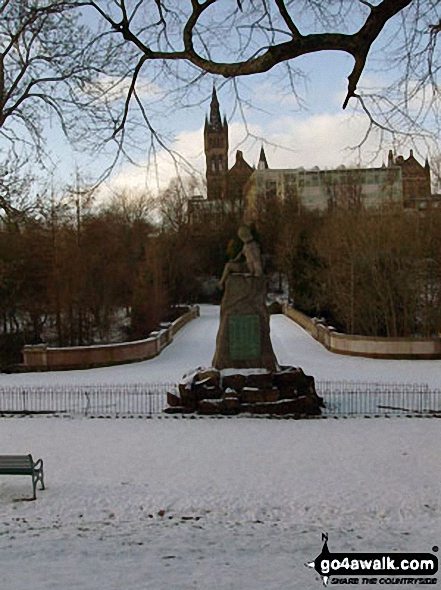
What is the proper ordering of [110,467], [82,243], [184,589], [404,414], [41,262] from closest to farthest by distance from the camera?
[184,589], [110,467], [404,414], [41,262], [82,243]

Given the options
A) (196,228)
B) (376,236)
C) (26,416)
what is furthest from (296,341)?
(196,228)

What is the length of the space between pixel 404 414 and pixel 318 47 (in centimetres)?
1302

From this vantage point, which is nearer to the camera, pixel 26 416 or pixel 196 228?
pixel 26 416

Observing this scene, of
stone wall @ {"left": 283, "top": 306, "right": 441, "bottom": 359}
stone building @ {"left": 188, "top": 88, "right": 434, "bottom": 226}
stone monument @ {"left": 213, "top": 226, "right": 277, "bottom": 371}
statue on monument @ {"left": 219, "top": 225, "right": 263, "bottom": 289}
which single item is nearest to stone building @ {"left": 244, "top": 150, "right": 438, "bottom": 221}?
stone building @ {"left": 188, "top": 88, "right": 434, "bottom": 226}

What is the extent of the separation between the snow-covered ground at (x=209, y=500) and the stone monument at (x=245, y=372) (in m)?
0.90

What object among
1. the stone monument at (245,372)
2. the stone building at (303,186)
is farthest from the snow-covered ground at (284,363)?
the stone building at (303,186)

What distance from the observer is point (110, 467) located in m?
13.3

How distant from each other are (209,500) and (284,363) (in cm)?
1882

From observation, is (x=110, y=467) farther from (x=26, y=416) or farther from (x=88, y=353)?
(x=88, y=353)

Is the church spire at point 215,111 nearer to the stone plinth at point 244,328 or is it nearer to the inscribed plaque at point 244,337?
the stone plinth at point 244,328

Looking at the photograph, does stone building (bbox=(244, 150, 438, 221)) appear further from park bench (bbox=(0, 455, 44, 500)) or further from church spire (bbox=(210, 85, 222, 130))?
park bench (bbox=(0, 455, 44, 500))

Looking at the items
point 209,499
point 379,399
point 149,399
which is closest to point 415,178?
point 379,399

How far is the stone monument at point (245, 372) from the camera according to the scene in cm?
1891

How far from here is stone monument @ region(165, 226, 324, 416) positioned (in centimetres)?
1891
